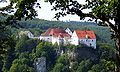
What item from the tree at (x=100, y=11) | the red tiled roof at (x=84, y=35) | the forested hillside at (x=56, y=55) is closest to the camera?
the tree at (x=100, y=11)

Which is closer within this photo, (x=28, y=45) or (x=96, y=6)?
(x=96, y=6)

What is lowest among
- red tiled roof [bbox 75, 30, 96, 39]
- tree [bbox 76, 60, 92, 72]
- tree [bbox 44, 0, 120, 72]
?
tree [bbox 76, 60, 92, 72]

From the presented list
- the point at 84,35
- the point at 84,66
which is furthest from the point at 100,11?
the point at 84,35

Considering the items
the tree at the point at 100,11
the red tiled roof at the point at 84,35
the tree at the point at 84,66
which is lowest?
the tree at the point at 84,66

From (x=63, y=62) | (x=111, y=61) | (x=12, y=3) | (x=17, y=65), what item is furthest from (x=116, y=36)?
(x=63, y=62)

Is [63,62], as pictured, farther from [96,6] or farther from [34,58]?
[96,6]

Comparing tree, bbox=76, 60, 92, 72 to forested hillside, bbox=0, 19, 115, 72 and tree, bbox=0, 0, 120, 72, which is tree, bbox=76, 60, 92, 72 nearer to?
forested hillside, bbox=0, 19, 115, 72

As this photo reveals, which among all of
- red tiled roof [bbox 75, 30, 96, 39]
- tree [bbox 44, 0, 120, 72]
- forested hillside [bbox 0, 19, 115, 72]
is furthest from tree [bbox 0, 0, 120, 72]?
red tiled roof [bbox 75, 30, 96, 39]

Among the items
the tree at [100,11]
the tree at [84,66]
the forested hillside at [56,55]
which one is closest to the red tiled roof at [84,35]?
the forested hillside at [56,55]

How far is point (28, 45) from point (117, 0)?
13324 centimetres

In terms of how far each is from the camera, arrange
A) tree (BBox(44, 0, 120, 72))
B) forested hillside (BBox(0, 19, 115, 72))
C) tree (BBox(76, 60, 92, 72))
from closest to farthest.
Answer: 1. tree (BBox(44, 0, 120, 72))
2. tree (BBox(76, 60, 92, 72))
3. forested hillside (BBox(0, 19, 115, 72))

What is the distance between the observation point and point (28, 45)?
140625mm

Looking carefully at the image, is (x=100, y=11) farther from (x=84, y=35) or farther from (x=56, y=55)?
(x=84, y=35)

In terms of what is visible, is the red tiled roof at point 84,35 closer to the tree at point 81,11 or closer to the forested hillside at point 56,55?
the forested hillside at point 56,55
